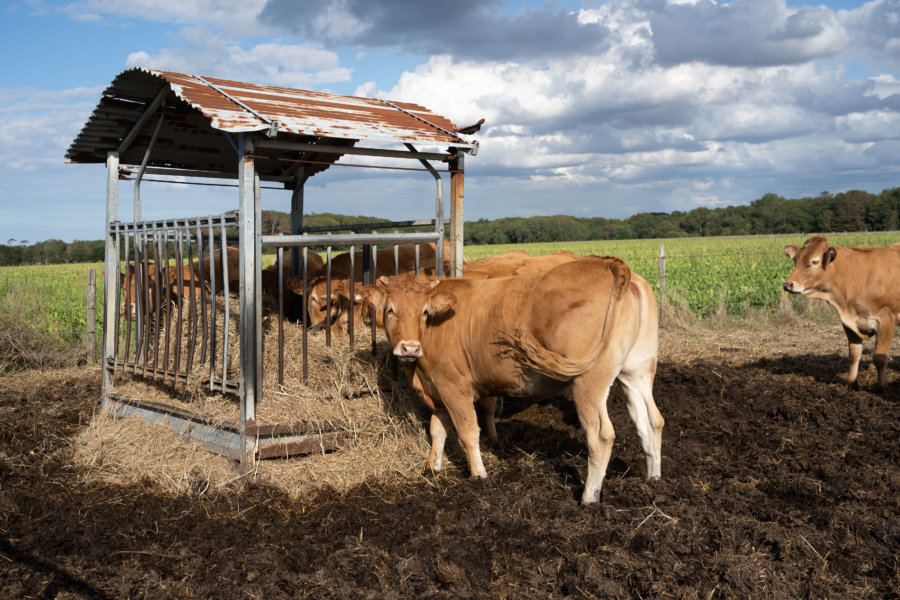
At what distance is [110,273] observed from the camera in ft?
25.0

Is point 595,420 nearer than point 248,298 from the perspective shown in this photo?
Yes

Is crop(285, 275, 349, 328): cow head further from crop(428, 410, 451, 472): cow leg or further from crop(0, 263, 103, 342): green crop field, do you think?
crop(0, 263, 103, 342): green crop field

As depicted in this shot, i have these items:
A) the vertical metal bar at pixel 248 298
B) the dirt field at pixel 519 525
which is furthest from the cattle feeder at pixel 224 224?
the dirt field at pixel 519 525

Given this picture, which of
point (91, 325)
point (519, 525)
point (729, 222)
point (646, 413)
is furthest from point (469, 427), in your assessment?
point (729, 222)

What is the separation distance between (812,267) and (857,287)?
0.56m

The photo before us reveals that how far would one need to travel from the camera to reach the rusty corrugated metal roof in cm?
596

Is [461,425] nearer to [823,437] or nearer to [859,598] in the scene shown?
[859,598]

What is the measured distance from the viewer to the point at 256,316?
19.2 ft

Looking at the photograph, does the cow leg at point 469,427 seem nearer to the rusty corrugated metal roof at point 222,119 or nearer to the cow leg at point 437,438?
the cow leg at point 437,438

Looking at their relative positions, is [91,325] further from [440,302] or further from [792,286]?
[792,286]

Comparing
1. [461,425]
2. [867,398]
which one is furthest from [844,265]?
[461,425]

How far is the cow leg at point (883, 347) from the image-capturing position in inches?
329

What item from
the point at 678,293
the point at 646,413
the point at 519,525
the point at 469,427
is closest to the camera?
the point at 519,525

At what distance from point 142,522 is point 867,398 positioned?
732cm
